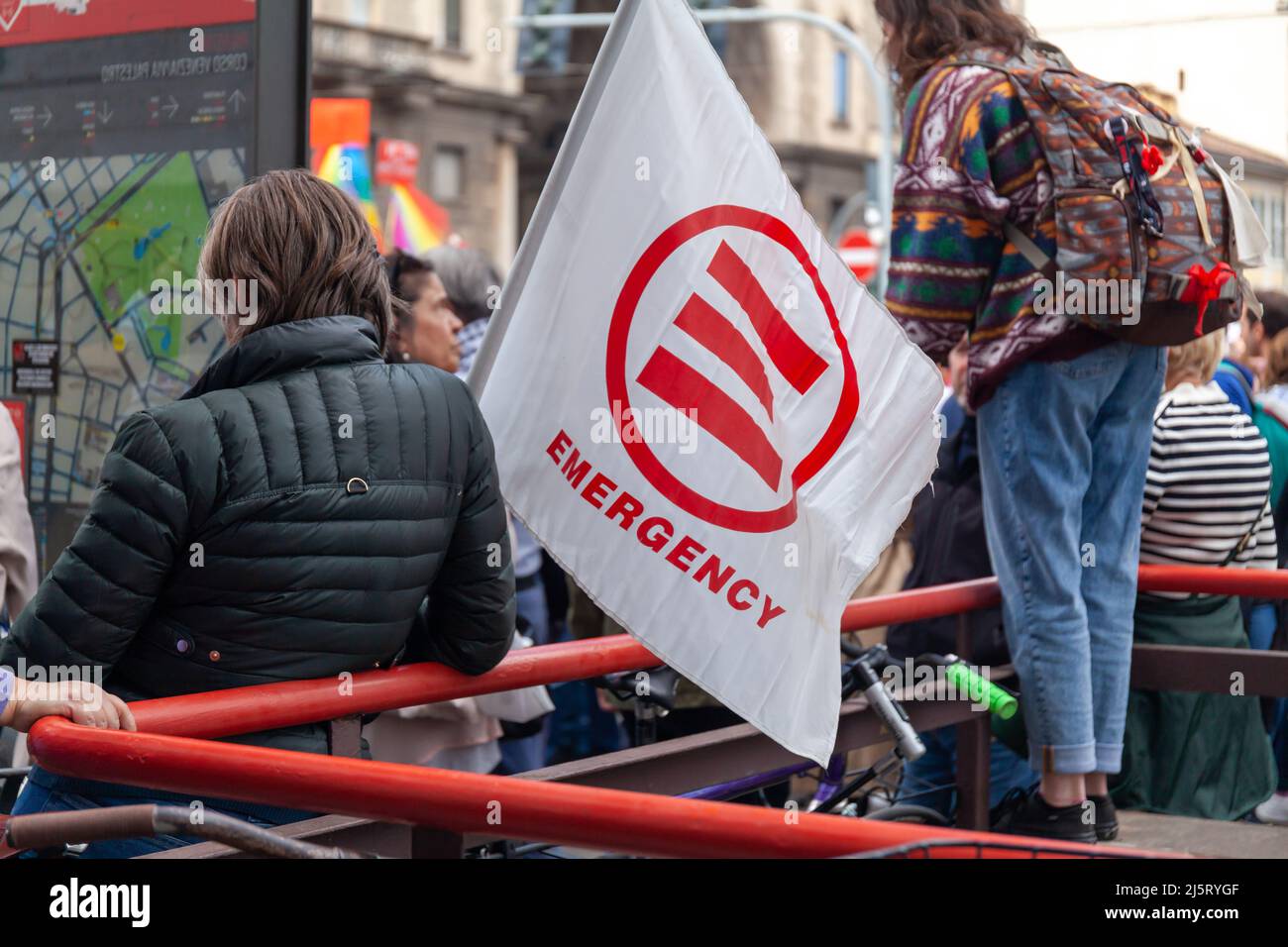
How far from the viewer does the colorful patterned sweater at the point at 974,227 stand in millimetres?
3715

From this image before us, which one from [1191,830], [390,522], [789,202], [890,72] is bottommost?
[1191,830]

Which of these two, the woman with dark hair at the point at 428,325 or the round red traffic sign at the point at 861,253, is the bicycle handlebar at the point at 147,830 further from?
the round red traffic sign at the point at 861,253

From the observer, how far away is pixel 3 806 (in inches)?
140

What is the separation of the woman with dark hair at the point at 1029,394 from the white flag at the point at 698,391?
2.31 feet

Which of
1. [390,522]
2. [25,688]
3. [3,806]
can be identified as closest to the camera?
[25,688]

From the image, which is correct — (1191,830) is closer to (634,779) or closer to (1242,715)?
(1242,715)

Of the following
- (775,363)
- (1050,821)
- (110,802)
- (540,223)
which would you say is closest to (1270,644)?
(1050,821)

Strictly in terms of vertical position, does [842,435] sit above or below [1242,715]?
above

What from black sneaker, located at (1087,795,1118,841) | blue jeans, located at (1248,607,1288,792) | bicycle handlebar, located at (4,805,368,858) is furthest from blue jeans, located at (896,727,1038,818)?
bicycle handlebar, located at (4,805,368,858)

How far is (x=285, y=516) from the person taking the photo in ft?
8.71

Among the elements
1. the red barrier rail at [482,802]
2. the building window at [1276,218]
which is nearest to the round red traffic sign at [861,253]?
the building window at [1276,218]

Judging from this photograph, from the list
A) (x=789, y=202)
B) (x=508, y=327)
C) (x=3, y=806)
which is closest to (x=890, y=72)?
(x=789, y=202)

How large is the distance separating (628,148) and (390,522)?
0.82m
